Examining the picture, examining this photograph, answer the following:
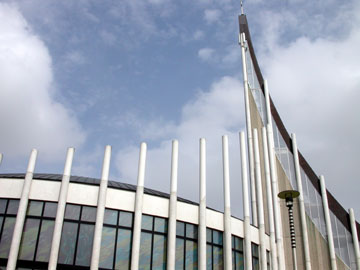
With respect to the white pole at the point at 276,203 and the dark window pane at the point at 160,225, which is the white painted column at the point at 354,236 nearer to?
the white pole at the point at 276,203

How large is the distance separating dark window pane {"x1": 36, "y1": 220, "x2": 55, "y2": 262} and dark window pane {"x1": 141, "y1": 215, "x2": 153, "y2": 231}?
4.67 meters

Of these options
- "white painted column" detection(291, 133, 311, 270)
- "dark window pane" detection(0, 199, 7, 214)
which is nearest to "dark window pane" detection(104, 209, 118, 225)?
"dark window pane" detection(0, 199, 7, 214)

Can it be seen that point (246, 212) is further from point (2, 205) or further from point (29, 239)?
point (2, 205)

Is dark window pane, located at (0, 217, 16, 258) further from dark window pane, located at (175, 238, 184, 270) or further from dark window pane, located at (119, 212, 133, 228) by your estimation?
dark window pane, located at (175, 238, 184, 270)

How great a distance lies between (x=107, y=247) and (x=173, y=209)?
13.6 ft

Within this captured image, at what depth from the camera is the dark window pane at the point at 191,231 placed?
843 inches

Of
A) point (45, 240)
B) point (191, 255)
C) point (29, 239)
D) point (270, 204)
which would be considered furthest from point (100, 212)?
point (270, 204)

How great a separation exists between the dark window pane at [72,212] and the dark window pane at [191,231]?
20.5 ft

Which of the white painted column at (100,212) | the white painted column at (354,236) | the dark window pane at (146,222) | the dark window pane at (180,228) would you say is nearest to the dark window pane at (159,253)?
the dark window pane at (146,222)

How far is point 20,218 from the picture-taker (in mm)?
18484

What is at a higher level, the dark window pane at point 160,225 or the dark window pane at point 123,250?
the dark window pane at point 160,225

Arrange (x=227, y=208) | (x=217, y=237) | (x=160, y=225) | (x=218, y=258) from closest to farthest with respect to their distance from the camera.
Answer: (x=160, y=225), (x=218, y=258), (x=217, y=237), (x=227, y=208)

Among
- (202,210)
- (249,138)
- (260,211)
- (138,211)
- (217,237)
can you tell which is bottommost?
(217,237)

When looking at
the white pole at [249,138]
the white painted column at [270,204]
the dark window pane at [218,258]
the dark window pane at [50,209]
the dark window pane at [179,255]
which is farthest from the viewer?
the white pole at [249,138]
